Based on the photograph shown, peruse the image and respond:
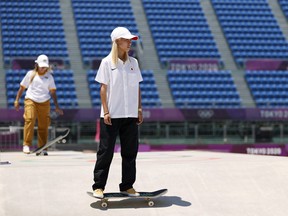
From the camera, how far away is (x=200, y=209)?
591 cm

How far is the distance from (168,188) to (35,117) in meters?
5.32

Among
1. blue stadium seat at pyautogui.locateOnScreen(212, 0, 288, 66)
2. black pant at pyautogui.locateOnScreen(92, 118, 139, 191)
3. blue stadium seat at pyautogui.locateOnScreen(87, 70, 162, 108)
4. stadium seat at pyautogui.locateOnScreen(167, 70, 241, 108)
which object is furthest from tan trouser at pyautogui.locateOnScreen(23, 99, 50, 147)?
blue stadium seat at pyautogui.locateOnScreen(212, 0, 288, 66)

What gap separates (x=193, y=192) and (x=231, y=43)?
26.2m

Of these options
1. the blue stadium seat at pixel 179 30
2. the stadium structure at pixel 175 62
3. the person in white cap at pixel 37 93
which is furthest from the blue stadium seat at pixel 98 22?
→ the person in white cap at pixel 37 93

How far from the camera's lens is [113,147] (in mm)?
5871

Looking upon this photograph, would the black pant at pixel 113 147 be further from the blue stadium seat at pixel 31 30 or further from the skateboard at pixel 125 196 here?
the blue stadium seat at pixel 31 30

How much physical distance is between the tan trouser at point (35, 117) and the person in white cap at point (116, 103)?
17.7 feet

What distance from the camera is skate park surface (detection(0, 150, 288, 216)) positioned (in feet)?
19.0

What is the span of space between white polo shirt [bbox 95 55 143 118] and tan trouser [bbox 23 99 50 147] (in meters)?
5.41

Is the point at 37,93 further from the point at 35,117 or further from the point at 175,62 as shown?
the point at 175,62

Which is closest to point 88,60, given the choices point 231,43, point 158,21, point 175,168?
point 158,21

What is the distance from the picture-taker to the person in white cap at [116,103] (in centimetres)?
577

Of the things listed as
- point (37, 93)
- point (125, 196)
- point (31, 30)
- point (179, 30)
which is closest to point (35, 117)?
point (37, 93)

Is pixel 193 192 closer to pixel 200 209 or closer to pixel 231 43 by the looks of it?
pixel 200 209
